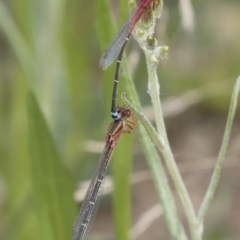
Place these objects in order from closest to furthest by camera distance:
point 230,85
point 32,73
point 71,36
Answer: point 32,73, point 71,36, point 230,85

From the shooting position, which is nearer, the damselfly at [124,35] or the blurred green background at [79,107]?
the damselfly at [124,35]

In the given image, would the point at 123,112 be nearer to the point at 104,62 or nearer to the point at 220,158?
the point at 104,62

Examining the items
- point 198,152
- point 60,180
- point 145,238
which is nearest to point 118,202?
point 60,180

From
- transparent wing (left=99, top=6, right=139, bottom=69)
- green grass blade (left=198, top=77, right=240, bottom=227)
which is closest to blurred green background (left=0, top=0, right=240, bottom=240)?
transparent wing (left=99, top=6, right=139, bottom=69)

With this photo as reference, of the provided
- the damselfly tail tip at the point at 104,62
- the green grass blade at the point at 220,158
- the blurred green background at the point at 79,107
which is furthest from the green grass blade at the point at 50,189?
the green grass blade at the point at 220,158

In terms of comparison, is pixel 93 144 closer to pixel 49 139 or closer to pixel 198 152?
pixel 49 139

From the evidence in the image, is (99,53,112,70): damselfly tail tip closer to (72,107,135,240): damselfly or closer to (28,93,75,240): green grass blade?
(72,107,135,240): damselfly

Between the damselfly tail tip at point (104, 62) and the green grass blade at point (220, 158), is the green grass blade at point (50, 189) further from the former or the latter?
the green grass blade at point (220, 158)

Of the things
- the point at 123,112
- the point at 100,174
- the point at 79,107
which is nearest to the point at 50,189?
the point at 100,174

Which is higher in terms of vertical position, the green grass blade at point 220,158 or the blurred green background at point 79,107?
the blurred green background at point 79,107
